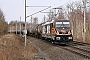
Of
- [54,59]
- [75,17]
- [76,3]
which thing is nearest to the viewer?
[54,59]

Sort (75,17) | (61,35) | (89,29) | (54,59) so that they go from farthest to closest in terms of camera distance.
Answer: (75,17)
(89,29)
(61,35)
(54,59)

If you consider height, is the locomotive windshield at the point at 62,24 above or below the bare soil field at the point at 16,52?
above

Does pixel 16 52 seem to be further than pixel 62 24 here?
No

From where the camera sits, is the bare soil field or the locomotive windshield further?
the locomotive windshield

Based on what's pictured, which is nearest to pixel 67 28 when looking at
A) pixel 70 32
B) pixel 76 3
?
pixel 70 32

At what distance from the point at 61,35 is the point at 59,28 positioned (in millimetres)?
916

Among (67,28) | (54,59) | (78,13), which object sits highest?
(78,13)

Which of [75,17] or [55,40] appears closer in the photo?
[55,40]

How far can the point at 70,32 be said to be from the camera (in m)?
28.0

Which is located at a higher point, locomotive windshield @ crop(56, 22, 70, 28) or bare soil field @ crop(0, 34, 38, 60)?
locomotive windshield @ crop(56, 22, 70, 28)

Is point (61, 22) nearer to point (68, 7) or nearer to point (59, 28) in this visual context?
point (59, 28)

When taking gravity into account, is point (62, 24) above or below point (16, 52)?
above

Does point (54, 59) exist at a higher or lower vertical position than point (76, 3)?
lower

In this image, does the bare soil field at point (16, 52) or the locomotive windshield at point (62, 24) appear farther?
the locomotive windshield at point (62, 24)
